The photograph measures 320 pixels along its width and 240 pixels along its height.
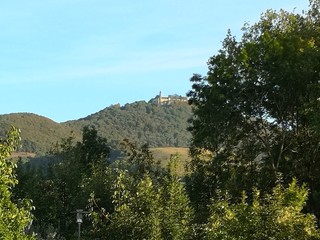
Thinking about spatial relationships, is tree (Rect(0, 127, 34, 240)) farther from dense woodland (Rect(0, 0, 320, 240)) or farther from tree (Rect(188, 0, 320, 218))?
tree (Rect(188, 0, 320, 218))


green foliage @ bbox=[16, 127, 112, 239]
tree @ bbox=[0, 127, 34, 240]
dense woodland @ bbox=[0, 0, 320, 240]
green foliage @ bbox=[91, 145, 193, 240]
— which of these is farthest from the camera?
green foliage @ bbox=[16, 127, 112, 239]

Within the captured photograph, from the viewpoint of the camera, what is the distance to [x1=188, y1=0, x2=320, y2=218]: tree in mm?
27609

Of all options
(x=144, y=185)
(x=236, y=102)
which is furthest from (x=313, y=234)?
(x=236, y=102)

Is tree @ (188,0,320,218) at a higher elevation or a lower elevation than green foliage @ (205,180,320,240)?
higher

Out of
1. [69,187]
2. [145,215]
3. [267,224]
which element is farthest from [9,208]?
[69,187]

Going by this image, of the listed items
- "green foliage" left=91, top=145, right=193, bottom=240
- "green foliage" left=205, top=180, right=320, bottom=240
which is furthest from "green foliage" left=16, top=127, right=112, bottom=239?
"green foliage" left=205, top=180, right=320, bottom=240

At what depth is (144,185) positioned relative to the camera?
1853cm

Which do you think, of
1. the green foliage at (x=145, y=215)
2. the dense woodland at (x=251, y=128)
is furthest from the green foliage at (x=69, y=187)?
the green foliage at (x=145, y=215)

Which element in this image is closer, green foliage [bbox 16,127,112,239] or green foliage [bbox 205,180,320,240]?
green foliage [bbox 205,180,320,240]

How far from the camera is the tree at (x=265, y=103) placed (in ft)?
90.6

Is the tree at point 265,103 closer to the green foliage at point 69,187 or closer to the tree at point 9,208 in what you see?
the green foliage at point 69,187

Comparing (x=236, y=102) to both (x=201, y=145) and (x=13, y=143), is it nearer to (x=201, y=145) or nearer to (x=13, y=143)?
(x=201, y=145)

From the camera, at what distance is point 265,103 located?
29625 mm

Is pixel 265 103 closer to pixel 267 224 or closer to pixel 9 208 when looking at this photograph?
pixel 267 224
